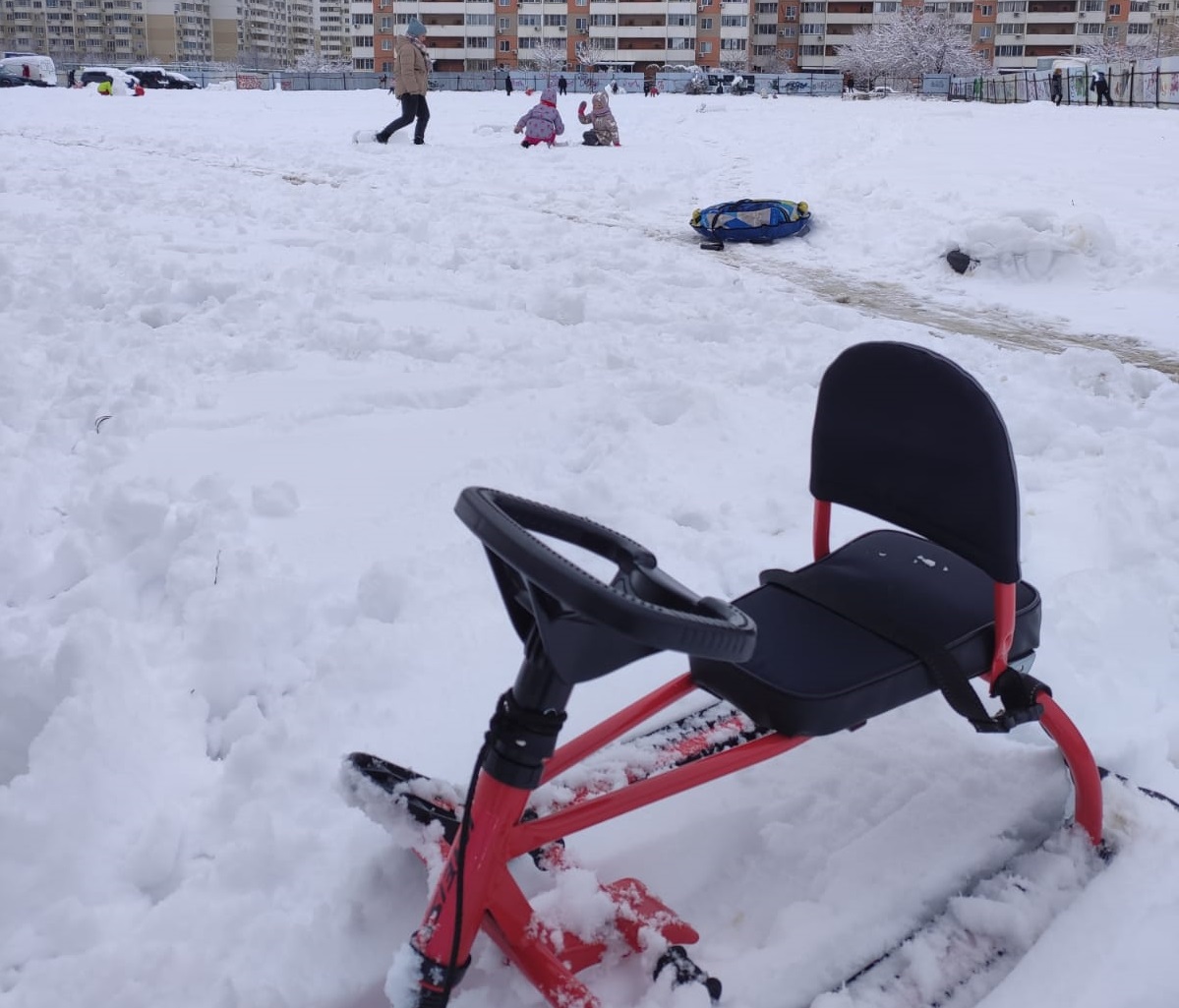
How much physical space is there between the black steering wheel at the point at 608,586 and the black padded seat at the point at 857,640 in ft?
2.09

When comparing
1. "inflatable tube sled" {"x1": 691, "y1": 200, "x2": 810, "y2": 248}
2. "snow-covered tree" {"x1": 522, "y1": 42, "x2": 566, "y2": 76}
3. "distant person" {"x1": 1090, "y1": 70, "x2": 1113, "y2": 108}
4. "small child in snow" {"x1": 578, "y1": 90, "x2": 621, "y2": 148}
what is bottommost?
"inflatable tube sled" {"x1": 691, "y1": 200, "x2": 810, "y2": 248}

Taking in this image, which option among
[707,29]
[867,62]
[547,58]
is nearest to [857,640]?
[867,62]

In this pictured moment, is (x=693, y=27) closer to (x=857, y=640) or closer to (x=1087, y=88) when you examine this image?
(x=1087, y=88)

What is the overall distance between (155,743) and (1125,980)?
2.01m

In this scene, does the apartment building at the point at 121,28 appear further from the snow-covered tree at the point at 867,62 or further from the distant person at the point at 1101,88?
the distant person at the point at 1101,88

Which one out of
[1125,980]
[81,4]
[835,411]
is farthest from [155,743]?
[81,4]

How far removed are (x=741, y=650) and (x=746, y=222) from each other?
25.5 feet

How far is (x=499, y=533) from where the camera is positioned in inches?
54.7

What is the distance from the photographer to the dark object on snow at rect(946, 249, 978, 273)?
745cm

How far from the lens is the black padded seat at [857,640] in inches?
78.1

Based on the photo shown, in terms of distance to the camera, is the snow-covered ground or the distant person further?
the distant person

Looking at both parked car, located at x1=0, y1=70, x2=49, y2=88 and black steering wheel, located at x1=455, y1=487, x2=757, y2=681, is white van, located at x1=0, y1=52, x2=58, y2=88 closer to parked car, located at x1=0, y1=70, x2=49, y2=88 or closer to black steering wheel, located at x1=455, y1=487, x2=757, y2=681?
parked car, located at x1=0, y1=70, x2=49, y2=88

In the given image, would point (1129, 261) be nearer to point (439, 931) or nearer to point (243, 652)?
point (243, 652)

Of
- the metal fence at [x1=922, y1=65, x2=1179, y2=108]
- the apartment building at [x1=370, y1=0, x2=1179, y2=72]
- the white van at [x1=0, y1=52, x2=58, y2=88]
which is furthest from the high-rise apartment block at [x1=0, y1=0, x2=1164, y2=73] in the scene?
the metal fence at [x1=922, y1=65, x2=1179, y2=108]
